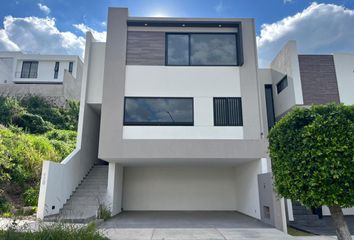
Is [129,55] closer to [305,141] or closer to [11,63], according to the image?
[305,141]

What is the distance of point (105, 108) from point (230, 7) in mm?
6906

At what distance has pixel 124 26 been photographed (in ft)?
34.0

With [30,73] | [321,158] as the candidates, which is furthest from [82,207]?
[30,73]

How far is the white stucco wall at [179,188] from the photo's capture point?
41.4 feet

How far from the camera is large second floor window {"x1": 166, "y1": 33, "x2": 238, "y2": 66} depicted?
10367 millimetres

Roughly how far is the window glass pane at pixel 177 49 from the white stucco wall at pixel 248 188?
5.34 m

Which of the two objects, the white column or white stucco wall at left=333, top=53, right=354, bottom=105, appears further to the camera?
white stucco wall at left=333, top=53, right=354, bottom=105

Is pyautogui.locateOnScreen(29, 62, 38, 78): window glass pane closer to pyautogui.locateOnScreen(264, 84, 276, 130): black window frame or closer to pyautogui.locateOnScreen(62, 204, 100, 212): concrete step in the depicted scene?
pyautogui.locateOnScreen(62, 204, 100, 212): concrete step

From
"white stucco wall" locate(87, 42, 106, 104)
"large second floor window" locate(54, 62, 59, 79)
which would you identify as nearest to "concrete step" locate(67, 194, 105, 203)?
"white stucco wall" locate(87, 42, 106, 104)

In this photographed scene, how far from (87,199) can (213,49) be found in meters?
8.47

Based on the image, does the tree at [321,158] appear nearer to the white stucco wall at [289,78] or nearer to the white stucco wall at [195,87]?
the white stucco wall at [195,87]

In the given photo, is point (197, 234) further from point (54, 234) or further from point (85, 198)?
point (85, 198)

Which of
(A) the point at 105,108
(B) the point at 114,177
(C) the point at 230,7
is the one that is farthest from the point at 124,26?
(B) the point at 114,177

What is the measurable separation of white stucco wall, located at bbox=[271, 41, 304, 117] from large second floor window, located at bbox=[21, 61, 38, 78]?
96.2ft
